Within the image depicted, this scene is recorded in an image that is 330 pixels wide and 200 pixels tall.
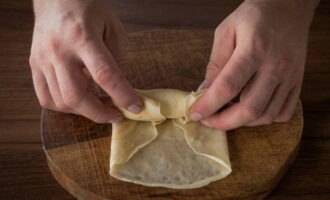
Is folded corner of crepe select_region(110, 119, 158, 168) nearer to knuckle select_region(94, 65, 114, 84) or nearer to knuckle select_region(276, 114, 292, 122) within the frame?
knuckle select_region(94, 65, 114, 84)

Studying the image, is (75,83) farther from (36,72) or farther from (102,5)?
(102,5)

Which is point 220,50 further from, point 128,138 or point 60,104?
point 60,104

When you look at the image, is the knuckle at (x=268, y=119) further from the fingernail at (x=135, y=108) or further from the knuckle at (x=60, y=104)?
the knuckle at (x=60, y=104)

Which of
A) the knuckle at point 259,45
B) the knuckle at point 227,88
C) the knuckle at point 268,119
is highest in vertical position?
the knuckle at point 259,45

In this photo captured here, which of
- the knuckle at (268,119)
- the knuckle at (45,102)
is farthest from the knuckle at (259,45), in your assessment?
the knuckle at (45,102)

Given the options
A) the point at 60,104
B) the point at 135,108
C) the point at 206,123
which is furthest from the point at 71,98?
the point at 206,123
